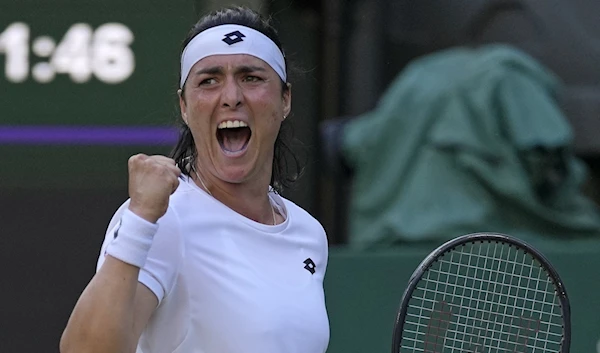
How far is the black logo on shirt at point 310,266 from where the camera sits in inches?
100.0

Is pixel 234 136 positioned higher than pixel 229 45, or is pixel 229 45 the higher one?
pixel 229 45

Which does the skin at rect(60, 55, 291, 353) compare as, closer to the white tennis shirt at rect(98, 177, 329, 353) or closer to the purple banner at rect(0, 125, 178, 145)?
the white tennis shirt at rect(98, 177, 329, 353)

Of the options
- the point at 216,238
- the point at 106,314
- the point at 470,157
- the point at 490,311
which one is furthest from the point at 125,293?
the point at 470,157

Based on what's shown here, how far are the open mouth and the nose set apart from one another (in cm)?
3

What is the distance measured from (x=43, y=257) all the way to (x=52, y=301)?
19 centimetres

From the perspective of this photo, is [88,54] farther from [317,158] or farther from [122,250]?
[122,250]

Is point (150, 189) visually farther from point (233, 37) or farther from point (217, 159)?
point (233, 37)

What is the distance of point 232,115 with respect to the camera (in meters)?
2.45

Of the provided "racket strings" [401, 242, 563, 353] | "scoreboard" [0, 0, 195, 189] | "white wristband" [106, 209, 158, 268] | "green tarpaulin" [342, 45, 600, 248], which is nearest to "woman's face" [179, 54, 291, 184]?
"white wristband" [106, 209, 158, 268]

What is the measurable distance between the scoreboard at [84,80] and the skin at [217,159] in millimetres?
3391

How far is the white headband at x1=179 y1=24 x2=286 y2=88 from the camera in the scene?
248 centimetres

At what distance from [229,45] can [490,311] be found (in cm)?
90

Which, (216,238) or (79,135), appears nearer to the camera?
(216,238)

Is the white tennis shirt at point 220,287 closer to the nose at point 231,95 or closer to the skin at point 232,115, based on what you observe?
the skin at point 232,115
